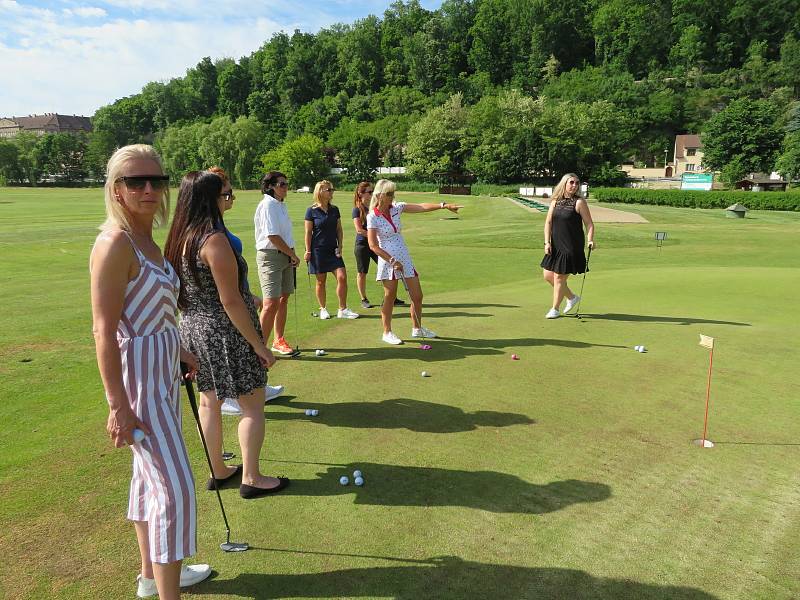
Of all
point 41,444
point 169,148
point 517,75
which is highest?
point 517,75

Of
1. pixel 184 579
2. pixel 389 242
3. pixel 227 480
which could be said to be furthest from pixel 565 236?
pixel 184 579

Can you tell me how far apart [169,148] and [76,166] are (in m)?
36.3

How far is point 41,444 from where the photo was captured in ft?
16.2

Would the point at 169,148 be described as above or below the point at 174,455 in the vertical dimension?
above

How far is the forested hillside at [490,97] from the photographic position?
85438 mm

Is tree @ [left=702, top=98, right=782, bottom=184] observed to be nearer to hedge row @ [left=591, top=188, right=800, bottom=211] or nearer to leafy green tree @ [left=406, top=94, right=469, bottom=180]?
hedge row @ [left=591, top=188, right=800, bottom=211]

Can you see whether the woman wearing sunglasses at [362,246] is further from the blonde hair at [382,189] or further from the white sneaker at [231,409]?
the white sneaker at [231,409]

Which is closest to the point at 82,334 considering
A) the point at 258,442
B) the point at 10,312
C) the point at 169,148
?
the point at 10,312

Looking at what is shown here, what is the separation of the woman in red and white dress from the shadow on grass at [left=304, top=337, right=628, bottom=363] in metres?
0.41

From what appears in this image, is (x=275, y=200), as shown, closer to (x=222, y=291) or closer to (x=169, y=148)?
(x=222, y=291)

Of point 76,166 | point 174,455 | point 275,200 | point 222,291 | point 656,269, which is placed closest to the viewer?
point 174,455

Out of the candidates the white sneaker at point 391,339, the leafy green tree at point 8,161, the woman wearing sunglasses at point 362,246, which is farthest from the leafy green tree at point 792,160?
the leafy green tree at point 8,161

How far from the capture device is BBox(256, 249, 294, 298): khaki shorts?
288 inches

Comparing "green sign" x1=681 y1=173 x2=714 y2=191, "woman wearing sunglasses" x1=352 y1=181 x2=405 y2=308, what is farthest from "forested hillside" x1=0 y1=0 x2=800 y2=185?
"woman wearing sunglasses" x1=352 y1=181 x2=405 y2=308
